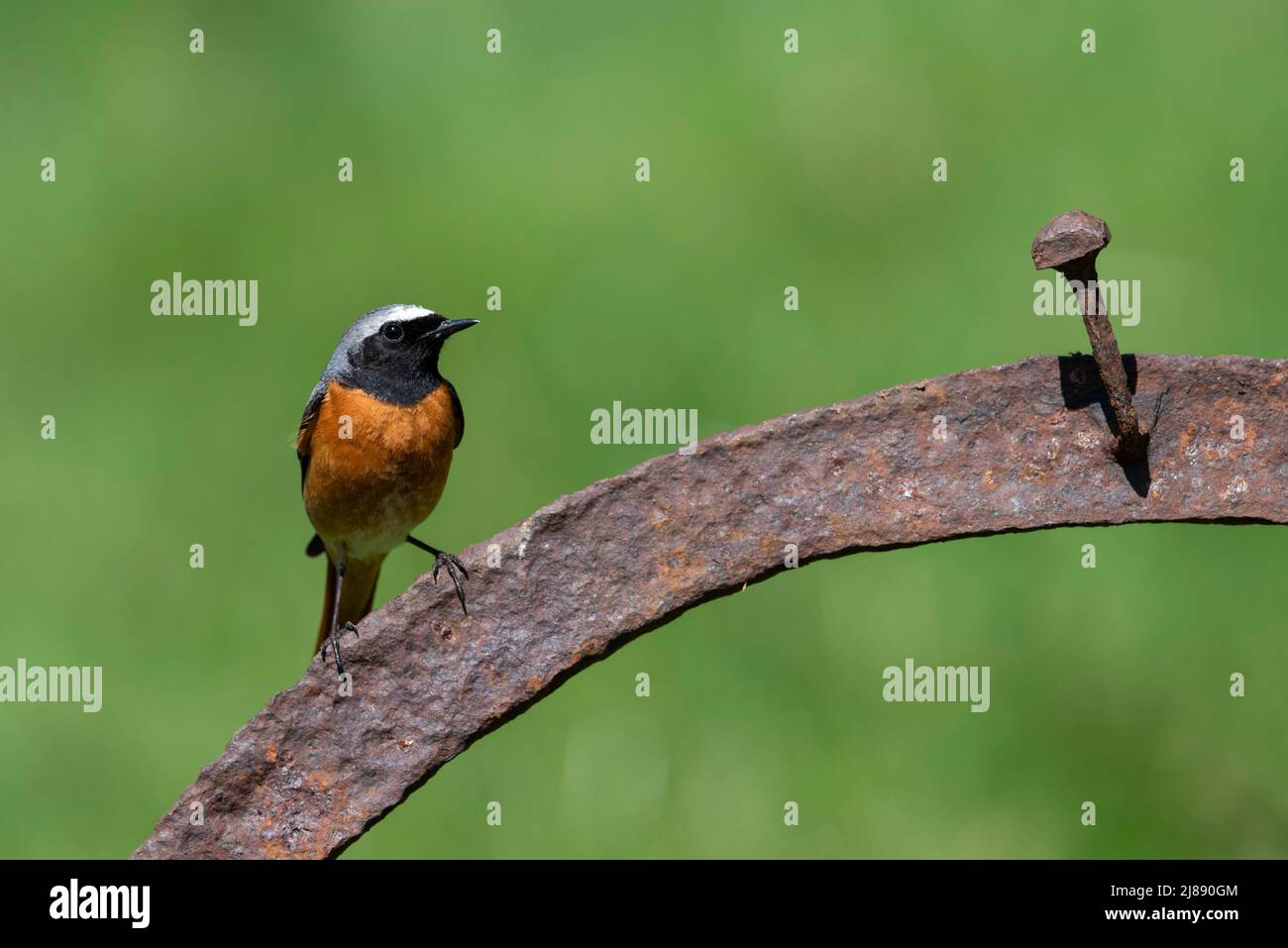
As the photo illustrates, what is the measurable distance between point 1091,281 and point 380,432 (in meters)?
2.99

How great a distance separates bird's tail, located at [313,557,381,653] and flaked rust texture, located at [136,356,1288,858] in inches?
111

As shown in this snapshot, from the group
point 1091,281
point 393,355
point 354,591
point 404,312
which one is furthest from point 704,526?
point 354,591

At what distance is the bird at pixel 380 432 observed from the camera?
4750 mm

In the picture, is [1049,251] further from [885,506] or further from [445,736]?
[445,736]

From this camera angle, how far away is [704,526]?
2.56 m

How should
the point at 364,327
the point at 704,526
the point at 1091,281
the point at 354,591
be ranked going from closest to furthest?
1. the point at 1091,281
2. the point at 704,526
3. the point at 364,327
4. the point at 354,591

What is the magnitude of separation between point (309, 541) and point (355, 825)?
273 centimetres

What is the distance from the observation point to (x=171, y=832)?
2568mm

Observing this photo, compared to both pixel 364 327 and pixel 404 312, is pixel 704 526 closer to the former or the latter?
pixel 404 312

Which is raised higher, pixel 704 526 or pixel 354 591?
pixel 704 526

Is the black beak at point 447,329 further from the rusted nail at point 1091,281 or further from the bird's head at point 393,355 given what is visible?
the rusted nail at point 1091,281

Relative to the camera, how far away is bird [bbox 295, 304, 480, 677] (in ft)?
15.6

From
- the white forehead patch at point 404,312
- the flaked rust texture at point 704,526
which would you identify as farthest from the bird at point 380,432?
the flaked rust texture at point 704,526

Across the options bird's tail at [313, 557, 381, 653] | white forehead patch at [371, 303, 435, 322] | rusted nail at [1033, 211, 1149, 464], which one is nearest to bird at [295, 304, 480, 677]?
white forehead patch at [371, 303, 435, 322]
